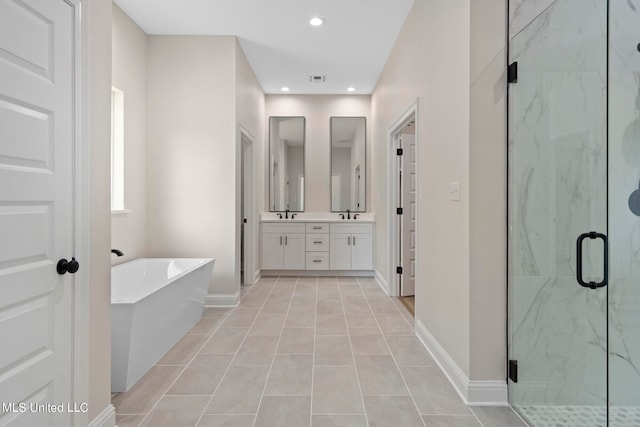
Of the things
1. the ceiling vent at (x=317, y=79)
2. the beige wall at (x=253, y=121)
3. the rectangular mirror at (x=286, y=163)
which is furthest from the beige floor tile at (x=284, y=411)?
the ceiling vent at (x=317, y=79)

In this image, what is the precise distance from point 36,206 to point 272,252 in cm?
410

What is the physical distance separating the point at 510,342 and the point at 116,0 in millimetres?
4205

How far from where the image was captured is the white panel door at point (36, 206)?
1154mm

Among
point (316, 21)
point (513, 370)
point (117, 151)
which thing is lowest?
point (513, 370)

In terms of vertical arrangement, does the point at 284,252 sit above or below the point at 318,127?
below

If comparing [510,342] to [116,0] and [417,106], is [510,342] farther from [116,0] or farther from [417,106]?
[116,0]

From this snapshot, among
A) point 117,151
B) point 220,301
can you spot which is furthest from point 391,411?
point 117,151

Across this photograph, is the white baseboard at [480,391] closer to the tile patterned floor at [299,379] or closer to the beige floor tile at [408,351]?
the tile patterned floor at [299,379]

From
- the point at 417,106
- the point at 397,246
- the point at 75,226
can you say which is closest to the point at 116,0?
the point at 75,226

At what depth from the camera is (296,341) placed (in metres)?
2.84

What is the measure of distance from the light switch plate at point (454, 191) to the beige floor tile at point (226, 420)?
1748 mm

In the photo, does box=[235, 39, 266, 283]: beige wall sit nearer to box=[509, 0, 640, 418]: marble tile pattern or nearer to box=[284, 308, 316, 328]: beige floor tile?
box=[284, 308, 316, 328]: beige floor tile

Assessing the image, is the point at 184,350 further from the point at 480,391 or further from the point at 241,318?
the point at 480,391

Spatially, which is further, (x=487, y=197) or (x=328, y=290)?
(x=328, y=290)
